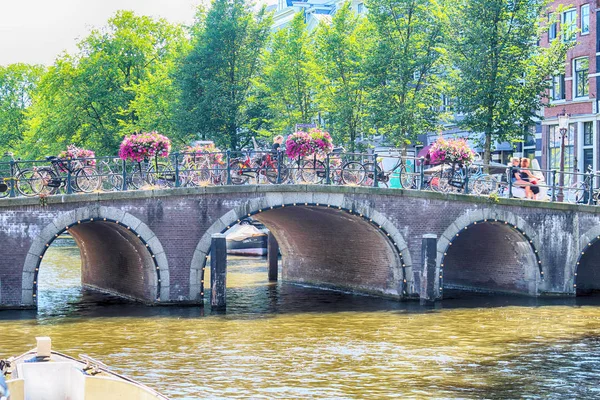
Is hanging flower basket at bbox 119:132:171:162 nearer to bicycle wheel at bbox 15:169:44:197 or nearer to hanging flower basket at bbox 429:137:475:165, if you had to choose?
bicycle wheel at bbox 15:169:44:197

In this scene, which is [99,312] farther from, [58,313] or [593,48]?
[593,48]

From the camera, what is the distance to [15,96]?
7544 centimetres

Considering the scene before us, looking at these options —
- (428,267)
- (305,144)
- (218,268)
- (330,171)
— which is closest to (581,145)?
(428,267)

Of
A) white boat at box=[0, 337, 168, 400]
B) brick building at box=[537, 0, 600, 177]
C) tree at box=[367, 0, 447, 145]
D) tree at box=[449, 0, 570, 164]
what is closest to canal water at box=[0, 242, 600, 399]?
white boat at box=[0, 337, 168, 400]

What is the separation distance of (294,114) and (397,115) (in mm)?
7198

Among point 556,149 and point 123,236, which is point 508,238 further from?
point 556,149

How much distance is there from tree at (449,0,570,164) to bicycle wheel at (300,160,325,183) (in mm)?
9668

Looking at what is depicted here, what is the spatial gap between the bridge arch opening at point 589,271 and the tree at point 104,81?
2578 cm

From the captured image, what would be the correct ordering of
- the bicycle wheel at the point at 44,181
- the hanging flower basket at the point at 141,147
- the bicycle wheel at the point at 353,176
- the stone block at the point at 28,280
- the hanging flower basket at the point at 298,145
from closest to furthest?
the stone block at the point at 28,280, the bicycle wheel at the point at 44,181, the hanging flower basket at the point at 141,147, the hanging flower basket at the point at 298,145, the bicycle wheel at the point at 353,176

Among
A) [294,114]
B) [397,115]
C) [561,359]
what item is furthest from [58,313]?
[294,114]

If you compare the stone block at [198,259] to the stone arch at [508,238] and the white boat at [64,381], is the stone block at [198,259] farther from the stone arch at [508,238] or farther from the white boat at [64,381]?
the white boat at [64,381]

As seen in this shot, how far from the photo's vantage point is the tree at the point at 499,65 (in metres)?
36.3

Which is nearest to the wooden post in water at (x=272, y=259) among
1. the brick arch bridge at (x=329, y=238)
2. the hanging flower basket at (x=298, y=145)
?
the brick arch bridge at (x=329, y=238)

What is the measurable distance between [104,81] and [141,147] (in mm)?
26782
